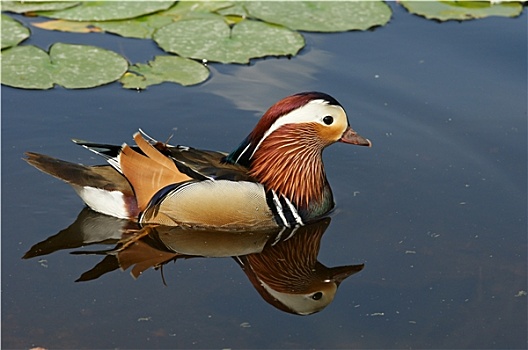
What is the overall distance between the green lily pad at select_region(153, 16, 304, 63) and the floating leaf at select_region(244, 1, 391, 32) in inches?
7.7

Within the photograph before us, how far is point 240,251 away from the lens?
18.2ft

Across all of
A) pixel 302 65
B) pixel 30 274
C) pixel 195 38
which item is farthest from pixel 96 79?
pixel 30 274

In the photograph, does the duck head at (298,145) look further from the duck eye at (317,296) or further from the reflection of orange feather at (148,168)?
the duck eye at (317,296)

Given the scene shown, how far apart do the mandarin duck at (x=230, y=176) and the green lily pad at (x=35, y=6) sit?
2740 millimetres

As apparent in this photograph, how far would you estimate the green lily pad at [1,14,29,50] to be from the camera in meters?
7.43

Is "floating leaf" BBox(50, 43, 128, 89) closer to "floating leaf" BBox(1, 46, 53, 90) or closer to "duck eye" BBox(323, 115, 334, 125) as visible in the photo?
"floating leaf" BBox(1, 46, 53, 90)

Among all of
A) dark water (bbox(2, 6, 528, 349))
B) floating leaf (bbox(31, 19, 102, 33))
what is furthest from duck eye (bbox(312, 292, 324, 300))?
floating leaf (bbox(31, 19, 102, 33))

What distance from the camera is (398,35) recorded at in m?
8.12

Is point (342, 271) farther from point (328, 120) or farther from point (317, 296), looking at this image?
point (328, 120)

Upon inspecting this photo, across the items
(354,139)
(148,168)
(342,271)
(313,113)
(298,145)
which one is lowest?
(342,271)

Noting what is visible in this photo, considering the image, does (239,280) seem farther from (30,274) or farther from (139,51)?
(139,51)

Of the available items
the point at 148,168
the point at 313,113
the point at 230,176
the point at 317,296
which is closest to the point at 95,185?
the point at 148,168

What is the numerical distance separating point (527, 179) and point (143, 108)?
2687 mm

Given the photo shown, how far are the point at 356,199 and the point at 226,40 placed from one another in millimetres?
2243
